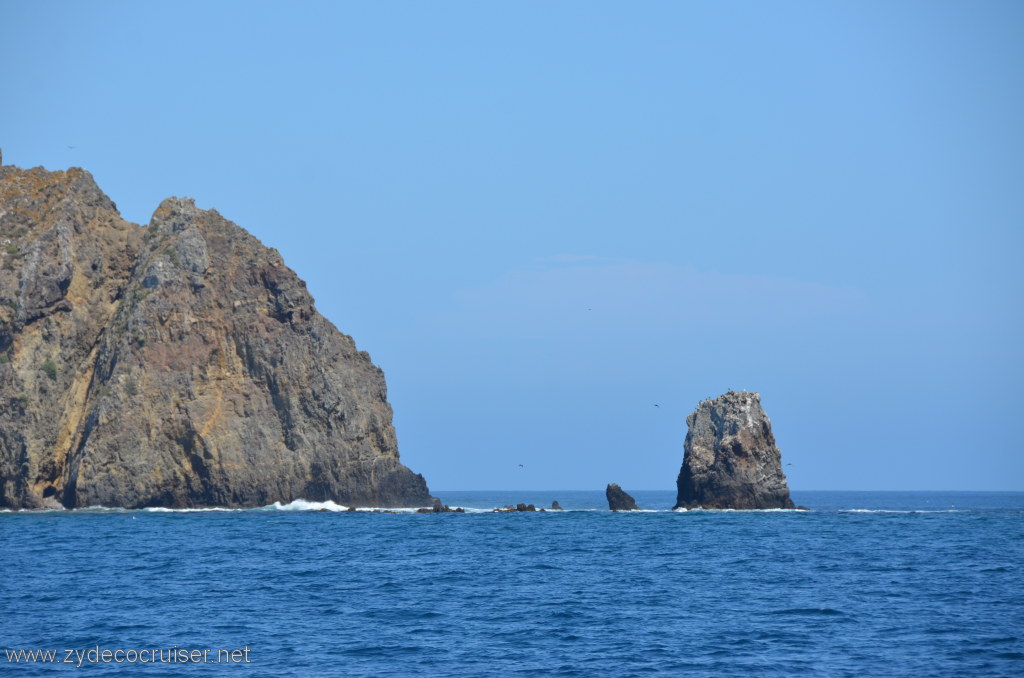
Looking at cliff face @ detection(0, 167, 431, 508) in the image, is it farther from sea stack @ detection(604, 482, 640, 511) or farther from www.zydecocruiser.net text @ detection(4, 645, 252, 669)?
www.zydecocruiser.net text @ detection(4, 645, 252, 669)

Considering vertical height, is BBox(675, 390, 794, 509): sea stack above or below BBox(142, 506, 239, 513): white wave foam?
above

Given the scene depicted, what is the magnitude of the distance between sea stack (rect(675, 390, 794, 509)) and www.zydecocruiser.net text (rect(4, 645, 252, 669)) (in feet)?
216

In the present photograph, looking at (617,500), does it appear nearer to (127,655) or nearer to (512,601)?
(512,601)

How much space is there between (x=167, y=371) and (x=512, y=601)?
5815 cm

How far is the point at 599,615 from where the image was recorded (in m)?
38.2

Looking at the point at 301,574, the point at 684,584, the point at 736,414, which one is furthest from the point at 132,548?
the point at 736,414

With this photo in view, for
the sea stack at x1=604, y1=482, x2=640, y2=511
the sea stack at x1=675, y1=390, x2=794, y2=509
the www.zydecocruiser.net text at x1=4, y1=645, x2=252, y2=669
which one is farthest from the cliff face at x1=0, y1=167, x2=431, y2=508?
the www.zydecocruiser.net text at x1=4, y1=645, x2=252, y2=669

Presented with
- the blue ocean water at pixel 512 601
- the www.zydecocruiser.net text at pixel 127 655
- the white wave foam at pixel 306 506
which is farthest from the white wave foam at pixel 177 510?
the www.zydecocruiser.net text at pixel 127 655

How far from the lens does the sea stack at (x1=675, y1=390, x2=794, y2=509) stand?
9225 centimetres

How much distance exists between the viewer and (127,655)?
30203 mm

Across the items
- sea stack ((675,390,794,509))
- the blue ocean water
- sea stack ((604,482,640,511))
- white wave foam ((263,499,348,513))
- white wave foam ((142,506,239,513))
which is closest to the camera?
the blue ocean water

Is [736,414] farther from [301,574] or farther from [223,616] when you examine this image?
[223,616]

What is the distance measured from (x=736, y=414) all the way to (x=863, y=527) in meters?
15.3

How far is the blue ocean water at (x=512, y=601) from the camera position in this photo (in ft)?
100
